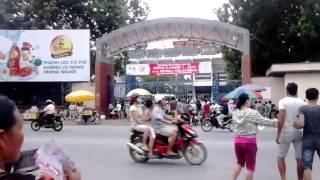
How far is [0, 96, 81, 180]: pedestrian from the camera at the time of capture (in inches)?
Result: 81.4

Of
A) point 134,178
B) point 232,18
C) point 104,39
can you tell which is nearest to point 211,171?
point 134,178

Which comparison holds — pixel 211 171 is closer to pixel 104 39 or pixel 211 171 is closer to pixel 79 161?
pixel 79 161

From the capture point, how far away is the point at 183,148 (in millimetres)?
11203

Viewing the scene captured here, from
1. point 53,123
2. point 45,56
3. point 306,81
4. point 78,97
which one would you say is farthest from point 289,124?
point 45,56

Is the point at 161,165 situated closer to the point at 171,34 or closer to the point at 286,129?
the point at 286,129

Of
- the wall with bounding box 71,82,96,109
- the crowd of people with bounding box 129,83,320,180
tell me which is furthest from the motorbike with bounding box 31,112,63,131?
the crowd of people with bounding box 129,83,320,180

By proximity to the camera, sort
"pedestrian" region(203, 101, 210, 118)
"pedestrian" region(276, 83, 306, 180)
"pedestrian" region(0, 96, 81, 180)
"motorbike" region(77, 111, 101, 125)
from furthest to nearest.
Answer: "motorbike" region(77, 111, 101, 125) < "pedestrian" region(203, 101, 210, 118) < "pedestrian" region(276, 83, 306, 180) < "pedestrian" region(0, 96, 81, 180)

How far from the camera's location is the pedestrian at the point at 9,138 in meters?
2.07

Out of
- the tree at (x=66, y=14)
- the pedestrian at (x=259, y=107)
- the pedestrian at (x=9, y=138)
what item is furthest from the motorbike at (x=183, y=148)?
the tree at (x=66, y=14)

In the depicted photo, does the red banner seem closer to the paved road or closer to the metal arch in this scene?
the metal arch

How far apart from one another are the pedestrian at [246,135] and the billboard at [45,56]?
24360 millimetres

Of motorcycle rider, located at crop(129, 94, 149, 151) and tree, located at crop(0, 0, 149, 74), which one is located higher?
tree, located at crop(0, 0, 149, 74)

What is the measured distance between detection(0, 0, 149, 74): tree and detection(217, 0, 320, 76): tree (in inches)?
342

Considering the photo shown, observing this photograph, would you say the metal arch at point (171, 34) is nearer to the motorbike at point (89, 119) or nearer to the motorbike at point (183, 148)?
the motorbike at point (89, 119)
